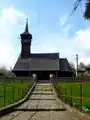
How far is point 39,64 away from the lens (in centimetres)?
A: 10569

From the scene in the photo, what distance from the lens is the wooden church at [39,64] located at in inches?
4048

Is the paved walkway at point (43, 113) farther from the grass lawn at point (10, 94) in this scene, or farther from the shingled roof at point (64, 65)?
the shingled roof at point (64, 65)

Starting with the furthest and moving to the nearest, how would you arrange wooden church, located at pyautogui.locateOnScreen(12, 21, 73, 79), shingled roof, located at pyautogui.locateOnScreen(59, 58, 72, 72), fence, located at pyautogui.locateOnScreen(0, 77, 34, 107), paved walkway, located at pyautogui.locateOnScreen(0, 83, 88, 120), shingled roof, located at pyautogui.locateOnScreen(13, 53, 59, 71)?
1. shingled roof, located at pyautogui.locateOnScreen(59, 58, 72, 72)
2. shingled roof, located at pyautogui.locateOnScreen(13, 53, 59, 71)
3. wooden church, located at pyautogui.locateOnScreen(12, 21, 73, 79)
4. fence, located at pyautogui.locateOnScreen(0, 77, 34, 107)
5. paved walkway, located at pyautogui.locateOnScreen(0, 83, 88, 120)

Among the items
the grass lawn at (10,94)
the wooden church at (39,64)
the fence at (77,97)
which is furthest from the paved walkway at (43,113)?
the wooden church at (39,64)

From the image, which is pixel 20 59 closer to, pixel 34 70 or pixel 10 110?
pixel 34 70

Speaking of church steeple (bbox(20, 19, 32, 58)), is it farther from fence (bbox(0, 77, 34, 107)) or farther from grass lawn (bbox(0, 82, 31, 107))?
grass lawn (bbox(0, 82, 31, 107))

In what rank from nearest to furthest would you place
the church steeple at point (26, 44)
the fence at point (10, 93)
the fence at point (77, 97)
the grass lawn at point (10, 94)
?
1. the fence at point (77, 97)
2. the grass lawn at point (10, 94)
3. the fence at point (10, 93)
4. the church steeple at point (26, 44)

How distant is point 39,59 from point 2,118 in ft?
302

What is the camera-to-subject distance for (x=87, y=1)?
9.95 metres

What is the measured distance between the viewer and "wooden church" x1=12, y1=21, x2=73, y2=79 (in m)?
103

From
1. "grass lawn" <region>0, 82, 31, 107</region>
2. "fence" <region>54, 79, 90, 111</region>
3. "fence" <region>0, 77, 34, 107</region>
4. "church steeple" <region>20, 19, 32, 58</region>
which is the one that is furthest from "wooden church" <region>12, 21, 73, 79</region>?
"fence" <region>54, 79, 90, 111</region>

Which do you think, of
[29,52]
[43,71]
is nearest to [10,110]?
[43,71]

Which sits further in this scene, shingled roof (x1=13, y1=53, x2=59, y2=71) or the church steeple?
the church steeple

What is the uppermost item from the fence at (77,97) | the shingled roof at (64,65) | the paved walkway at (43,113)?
the shingled roof at (64,65)
